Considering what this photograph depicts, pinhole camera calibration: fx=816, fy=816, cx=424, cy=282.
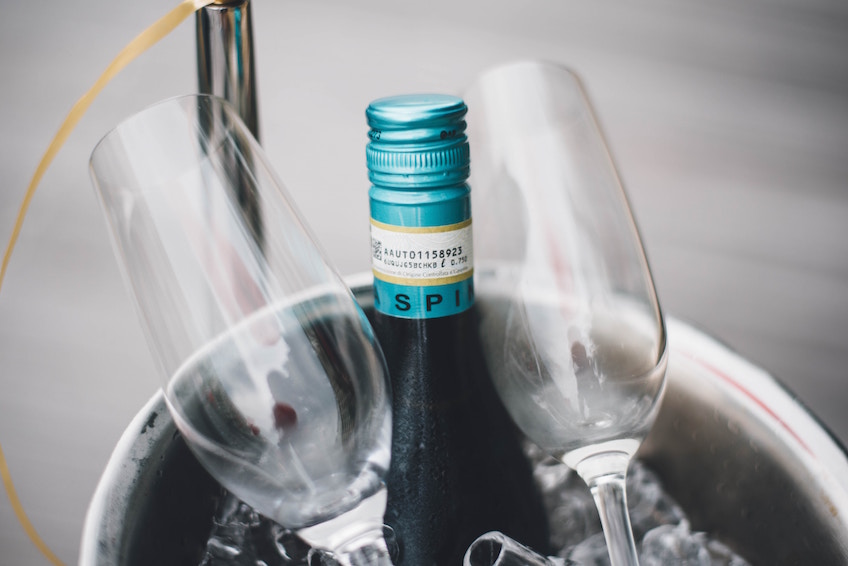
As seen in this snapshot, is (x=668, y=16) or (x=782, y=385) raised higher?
(x=668, y=16)

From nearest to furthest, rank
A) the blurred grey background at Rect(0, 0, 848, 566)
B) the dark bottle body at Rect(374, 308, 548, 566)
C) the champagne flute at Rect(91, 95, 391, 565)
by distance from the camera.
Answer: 1. the champagne flute at Rect(91, 95, 391, 565)
2. the dark bottle body at Rect(374, 308, 548, 566)
3. the blurred grey background at Rect(0, 0, 848, 566)

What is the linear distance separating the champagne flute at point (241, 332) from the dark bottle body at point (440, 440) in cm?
8

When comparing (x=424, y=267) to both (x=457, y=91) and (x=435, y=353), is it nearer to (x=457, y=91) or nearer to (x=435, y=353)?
(x=435, y=353)

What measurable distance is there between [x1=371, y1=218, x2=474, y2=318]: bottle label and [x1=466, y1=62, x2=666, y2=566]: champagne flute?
4cm

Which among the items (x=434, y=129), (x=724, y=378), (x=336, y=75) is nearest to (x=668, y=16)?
(x=336, y=75)

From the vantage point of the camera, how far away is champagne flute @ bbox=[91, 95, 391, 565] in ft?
1.24

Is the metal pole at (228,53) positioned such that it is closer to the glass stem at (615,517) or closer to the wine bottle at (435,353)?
the wine bottle at (435,353)

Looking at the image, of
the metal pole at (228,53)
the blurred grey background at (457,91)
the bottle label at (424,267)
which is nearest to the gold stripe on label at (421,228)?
the bottle label at (424,267)

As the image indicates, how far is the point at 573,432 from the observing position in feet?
A: 1.48

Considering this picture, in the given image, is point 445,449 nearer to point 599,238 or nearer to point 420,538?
point 420,538

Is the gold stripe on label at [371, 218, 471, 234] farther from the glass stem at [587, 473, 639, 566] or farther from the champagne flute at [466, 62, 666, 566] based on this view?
the glass stem at [587, 473, 639, 566]

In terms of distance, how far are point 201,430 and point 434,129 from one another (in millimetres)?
186

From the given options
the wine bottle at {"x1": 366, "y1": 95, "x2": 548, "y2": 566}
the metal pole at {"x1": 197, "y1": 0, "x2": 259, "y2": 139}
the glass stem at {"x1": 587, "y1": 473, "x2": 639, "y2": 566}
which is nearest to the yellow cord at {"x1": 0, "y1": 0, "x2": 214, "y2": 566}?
the metal pole at {"x1": 197, "y1": 0, "x2": 259, "y2": 139}

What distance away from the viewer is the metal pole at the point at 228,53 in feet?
1.52
